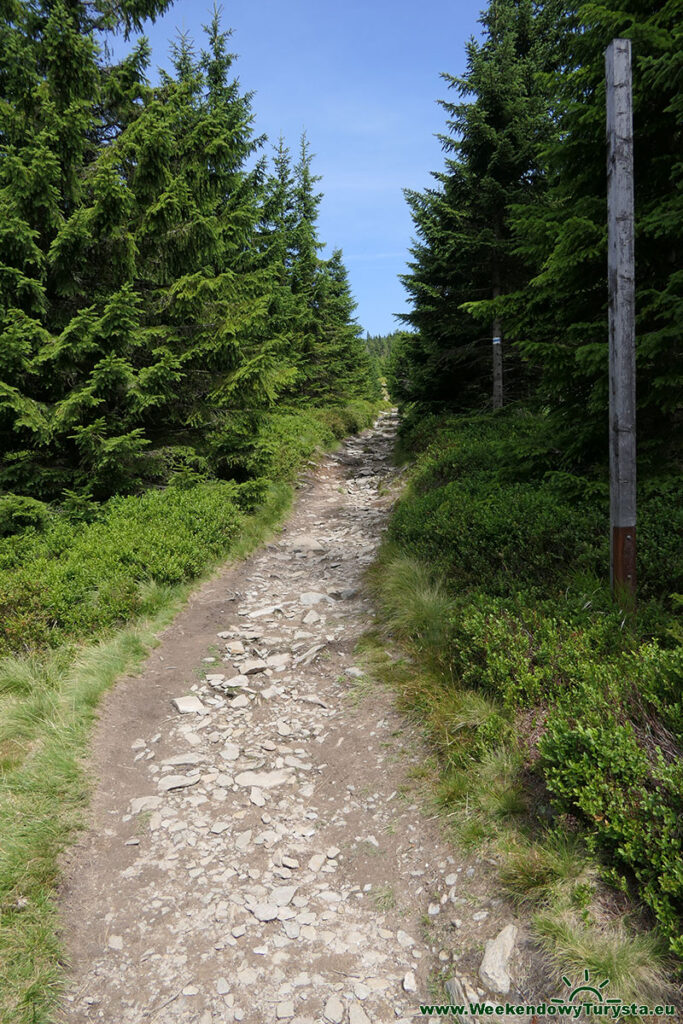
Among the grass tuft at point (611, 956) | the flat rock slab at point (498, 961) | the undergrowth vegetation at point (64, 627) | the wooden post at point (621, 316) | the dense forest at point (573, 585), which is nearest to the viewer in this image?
the grass tuft at point (611, 956)

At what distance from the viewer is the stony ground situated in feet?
9.14

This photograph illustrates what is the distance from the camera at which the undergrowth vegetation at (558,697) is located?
2596 mm

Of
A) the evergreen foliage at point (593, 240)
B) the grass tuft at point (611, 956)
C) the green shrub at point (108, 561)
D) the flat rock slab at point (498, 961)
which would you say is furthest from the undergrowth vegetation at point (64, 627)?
the evergreen foliage at point (593, 240)

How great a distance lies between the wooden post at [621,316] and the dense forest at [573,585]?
1.77ft

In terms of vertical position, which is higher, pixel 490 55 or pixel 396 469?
pixel 490 55

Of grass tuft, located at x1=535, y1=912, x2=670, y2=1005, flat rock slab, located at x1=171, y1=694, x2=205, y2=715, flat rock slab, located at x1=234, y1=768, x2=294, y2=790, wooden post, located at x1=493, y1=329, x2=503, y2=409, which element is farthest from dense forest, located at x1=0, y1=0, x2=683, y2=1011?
flat rock slab, located at x1=234, y1=768, x2=294, y2=790

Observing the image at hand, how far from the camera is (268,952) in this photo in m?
3.03

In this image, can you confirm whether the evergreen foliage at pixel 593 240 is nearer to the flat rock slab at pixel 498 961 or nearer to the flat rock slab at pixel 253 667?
the flat rock slab at pixel 253 667

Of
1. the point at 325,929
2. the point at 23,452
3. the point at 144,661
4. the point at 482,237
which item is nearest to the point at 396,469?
the point at 482,237

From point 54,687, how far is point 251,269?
1502 centimetres

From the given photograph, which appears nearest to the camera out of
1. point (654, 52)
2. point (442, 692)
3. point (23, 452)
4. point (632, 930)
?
point (632, 930)

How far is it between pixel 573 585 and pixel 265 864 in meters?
3.59

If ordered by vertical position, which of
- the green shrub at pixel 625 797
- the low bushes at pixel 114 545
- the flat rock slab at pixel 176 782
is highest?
the low bushes at pixel 114 545

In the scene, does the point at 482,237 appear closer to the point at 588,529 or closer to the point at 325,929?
the point at 588,529
